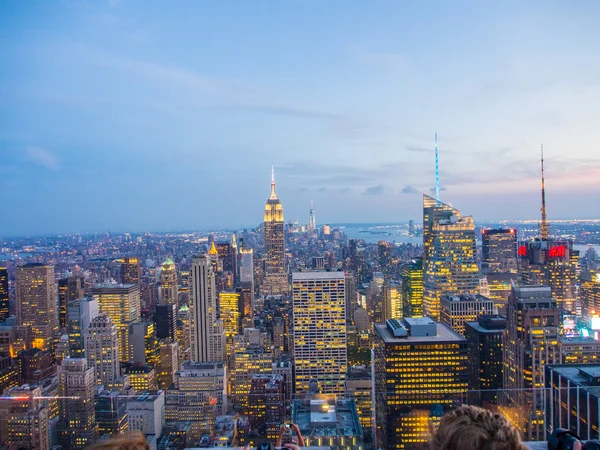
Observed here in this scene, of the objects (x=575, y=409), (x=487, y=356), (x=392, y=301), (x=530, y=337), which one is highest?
(x=575, y=409)

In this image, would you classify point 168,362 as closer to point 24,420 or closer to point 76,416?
point 24,420

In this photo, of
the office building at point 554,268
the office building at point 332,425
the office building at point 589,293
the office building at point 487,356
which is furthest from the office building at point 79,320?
the office building at point 589,293

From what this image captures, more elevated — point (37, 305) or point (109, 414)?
point (109, 414)

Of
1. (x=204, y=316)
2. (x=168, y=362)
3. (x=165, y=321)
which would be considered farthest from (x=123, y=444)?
(x=165, y=321)

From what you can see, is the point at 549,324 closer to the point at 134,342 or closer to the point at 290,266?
the point at 134,342

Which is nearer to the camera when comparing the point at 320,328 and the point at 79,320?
the point at 79,320

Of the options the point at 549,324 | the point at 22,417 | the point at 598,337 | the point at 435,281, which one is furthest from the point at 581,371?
the point at 435,281

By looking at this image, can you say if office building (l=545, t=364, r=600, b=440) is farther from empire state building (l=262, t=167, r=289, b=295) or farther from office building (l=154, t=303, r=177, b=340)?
empire state building (l=262, t=167, r=289, b=295)

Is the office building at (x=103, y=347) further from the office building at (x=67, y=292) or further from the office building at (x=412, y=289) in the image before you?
the office building at (x=412, y=289)
